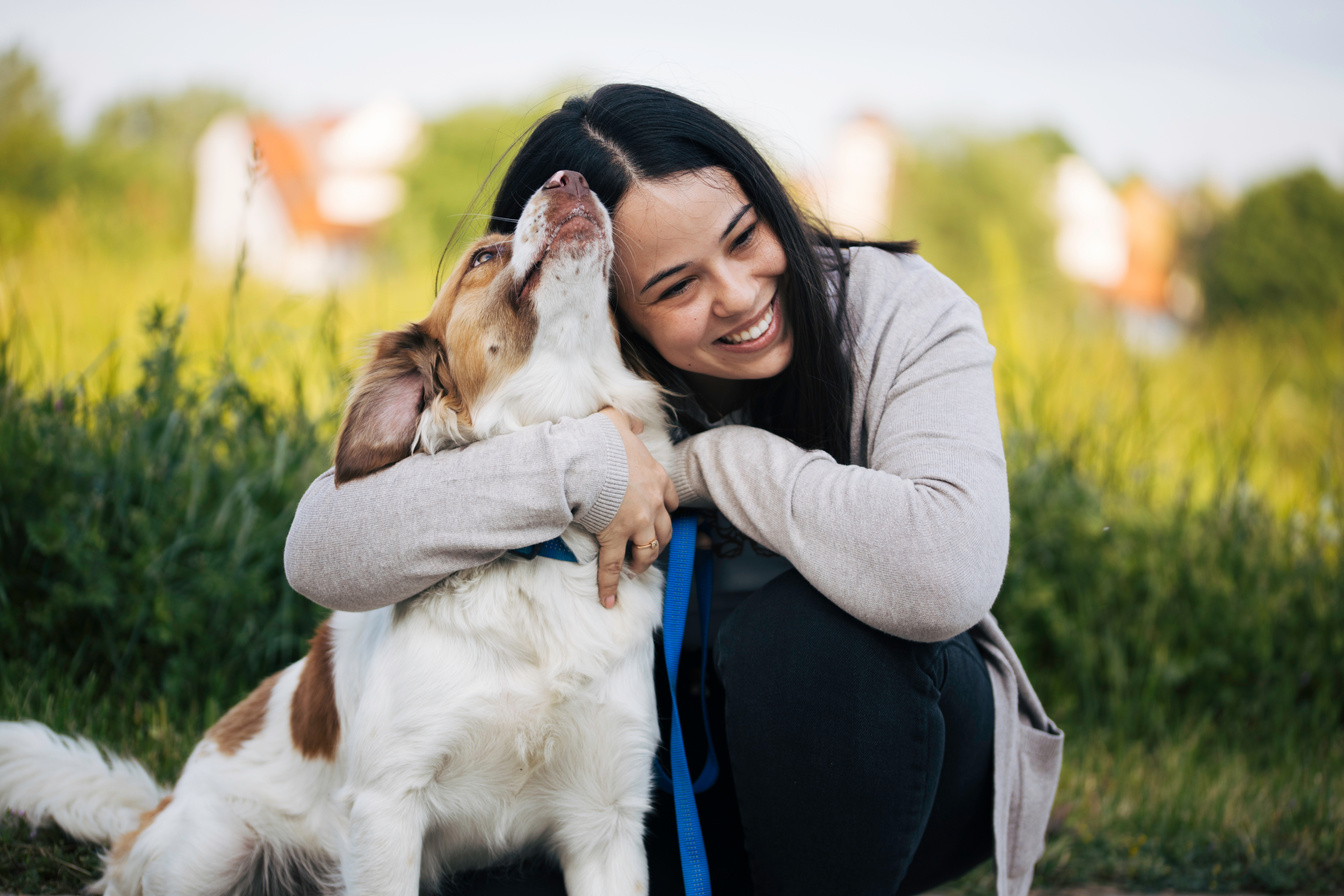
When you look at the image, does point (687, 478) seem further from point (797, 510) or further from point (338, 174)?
point (338, 174)

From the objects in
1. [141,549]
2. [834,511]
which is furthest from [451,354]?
[141,549]

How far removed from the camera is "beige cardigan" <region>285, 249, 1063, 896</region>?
156 cm

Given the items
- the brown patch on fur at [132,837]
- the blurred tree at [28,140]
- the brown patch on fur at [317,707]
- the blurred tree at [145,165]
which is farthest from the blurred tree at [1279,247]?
the blurred tree at [28,140]

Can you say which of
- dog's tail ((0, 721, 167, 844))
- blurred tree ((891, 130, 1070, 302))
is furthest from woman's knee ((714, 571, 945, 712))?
blurred tree ((891, 130, 1070, 302))

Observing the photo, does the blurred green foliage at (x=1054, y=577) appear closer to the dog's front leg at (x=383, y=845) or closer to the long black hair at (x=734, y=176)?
the long black hair at (x=734, y=176)

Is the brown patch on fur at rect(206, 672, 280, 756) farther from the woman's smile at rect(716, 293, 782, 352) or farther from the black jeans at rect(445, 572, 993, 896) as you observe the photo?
the woman's smile at rect(716, 293, 782, 352)

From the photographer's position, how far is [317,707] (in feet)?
5.99

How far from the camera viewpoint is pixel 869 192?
9.98 meters

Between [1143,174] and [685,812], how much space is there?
9.06 meters

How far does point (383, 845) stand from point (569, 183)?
119 centimetres

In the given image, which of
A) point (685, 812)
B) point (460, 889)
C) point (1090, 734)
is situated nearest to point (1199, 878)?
point (1090, 734)

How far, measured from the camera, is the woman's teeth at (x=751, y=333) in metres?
1.89

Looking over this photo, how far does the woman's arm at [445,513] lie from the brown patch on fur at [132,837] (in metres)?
0.64

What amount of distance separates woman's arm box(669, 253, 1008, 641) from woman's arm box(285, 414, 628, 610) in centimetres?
24
